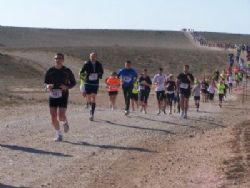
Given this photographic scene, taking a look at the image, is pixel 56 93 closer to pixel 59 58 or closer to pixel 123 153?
pixel 59 58

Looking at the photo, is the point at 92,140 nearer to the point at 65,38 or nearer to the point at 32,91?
the point at 32,91

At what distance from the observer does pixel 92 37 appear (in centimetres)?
13325

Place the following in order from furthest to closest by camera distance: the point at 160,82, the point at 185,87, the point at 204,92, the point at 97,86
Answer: the point at 204,92 → the point at 160,82 → the point at 185,87 → the point at 97,86

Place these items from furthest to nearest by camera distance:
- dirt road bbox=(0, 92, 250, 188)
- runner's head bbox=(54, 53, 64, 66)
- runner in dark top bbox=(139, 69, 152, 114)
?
runner in dark top bbox=(139, 69, 152, 114), runner's head bbox=(54, 53, 64, 66), dirt road bbox=(0, 92, 250, 188)

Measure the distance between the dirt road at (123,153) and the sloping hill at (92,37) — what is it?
8709 centimetres

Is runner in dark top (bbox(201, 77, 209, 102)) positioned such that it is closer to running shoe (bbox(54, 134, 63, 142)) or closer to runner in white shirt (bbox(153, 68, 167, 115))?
runner in white shirt (bbox(153, 68, 167, 115))

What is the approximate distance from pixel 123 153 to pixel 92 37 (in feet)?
392

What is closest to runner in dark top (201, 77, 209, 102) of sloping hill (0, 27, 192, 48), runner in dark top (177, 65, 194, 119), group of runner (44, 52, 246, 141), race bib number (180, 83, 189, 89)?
group of runner (44, 52, 246, 141)

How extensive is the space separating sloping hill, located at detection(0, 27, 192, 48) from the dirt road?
87086mm

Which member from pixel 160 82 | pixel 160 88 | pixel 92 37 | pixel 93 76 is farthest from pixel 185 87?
pixel 92 37

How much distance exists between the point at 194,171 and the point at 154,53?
244 feet

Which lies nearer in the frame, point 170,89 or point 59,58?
point 59,58

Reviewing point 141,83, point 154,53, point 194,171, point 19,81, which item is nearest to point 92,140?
point 194,171

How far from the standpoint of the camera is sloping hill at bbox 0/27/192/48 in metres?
113
